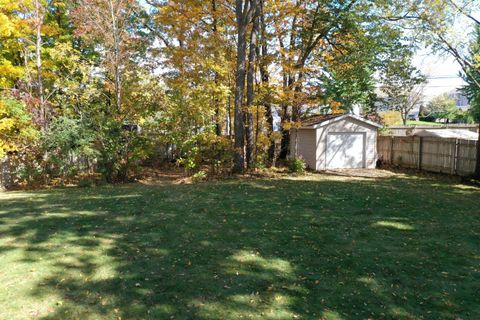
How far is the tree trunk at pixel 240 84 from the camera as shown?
43.6 ft

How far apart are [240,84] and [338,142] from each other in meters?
6.37

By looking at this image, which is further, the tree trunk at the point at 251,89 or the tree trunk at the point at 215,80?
the tree trunk at the point at 215,80

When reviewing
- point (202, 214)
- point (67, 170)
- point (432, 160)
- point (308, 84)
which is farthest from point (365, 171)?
point (67, 170)

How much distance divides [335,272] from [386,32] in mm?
12884

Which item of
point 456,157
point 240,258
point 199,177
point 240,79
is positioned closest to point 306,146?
point 240,79

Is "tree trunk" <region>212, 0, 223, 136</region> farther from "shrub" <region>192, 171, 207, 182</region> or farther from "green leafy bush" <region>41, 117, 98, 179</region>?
"green leafy bush" <region>41, 117, 98, 179</region>

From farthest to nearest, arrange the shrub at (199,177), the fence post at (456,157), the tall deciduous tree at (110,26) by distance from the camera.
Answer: the fence post at (456,157)
the tall deciduous tree at (110,26)
the shrub at (199,177)

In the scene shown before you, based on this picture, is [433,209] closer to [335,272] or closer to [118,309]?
[335,272]

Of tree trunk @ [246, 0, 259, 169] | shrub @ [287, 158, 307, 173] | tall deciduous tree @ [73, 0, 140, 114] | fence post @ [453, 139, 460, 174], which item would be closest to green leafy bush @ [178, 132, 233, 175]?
tree trunk @ [246, 0, 259, 169]

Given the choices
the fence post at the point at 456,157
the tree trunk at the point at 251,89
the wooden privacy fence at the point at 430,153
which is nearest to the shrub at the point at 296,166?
the tree trunk at the point at 251,89

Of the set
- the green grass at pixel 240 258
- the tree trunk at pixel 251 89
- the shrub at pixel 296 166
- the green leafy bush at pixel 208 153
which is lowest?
the green grass at pixel 240 258

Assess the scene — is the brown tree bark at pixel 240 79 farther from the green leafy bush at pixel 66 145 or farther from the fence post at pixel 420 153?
the fence post at pixel 420 153

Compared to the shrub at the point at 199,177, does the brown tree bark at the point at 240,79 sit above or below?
above

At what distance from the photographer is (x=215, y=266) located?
15.1 feet
